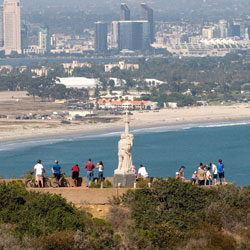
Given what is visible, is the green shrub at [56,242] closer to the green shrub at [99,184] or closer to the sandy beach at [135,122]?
the green shrub at [99,184]

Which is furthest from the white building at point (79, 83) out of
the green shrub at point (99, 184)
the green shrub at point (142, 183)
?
the green shrub at point (142, 183)

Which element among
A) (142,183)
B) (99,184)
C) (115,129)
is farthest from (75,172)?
(115,129)

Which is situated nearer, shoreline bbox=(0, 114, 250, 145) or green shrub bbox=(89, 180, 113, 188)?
green shrub bbox=(89, 180, 113, 188)

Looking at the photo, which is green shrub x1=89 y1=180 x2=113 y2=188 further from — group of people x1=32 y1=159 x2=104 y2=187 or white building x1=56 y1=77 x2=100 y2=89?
white building x1=56 y1=77 x2=100 y2=89

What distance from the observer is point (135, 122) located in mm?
108312

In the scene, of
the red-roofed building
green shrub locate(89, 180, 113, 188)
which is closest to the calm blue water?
the red-roofed building

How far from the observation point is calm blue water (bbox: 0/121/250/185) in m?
70.1

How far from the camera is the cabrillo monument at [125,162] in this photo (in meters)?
22.2

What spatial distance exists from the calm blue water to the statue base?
117 feet

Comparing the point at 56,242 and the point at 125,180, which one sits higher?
the point at 125,180

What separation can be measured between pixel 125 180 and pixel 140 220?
2.02 meters

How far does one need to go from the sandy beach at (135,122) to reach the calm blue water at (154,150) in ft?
9.81

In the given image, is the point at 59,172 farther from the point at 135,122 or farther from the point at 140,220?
the point at 135,122

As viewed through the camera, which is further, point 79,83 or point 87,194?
point 79,83
